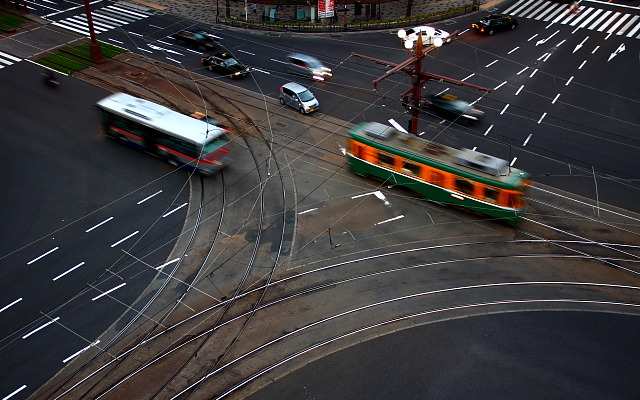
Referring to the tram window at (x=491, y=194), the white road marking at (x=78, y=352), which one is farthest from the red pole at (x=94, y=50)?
the tram window at (x=491, y=194)

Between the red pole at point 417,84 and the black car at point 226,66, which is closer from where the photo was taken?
the red pole at point 417,84

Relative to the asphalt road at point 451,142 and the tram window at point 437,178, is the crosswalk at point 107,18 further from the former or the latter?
the tram window at point 437,178

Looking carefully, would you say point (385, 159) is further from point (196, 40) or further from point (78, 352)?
point (196, 40)

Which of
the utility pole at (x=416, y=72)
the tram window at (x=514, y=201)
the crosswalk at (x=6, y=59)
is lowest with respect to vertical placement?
the tram window at (x=514, y=201)

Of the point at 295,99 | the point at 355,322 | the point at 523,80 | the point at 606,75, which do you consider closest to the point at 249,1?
the point at 295,99

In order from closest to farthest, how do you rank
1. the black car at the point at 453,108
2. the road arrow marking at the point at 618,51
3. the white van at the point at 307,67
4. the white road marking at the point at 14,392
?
the white road marking at the point at 14,392 → the black car at the point at 453,108 → the white van at the point at 307,67 → the road arrow marking at the point at 618,51

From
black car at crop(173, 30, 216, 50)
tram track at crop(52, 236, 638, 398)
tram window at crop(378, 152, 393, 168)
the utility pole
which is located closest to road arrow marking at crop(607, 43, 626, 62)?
the utility pole

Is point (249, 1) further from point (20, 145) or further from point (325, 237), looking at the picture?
point (325, 237)
